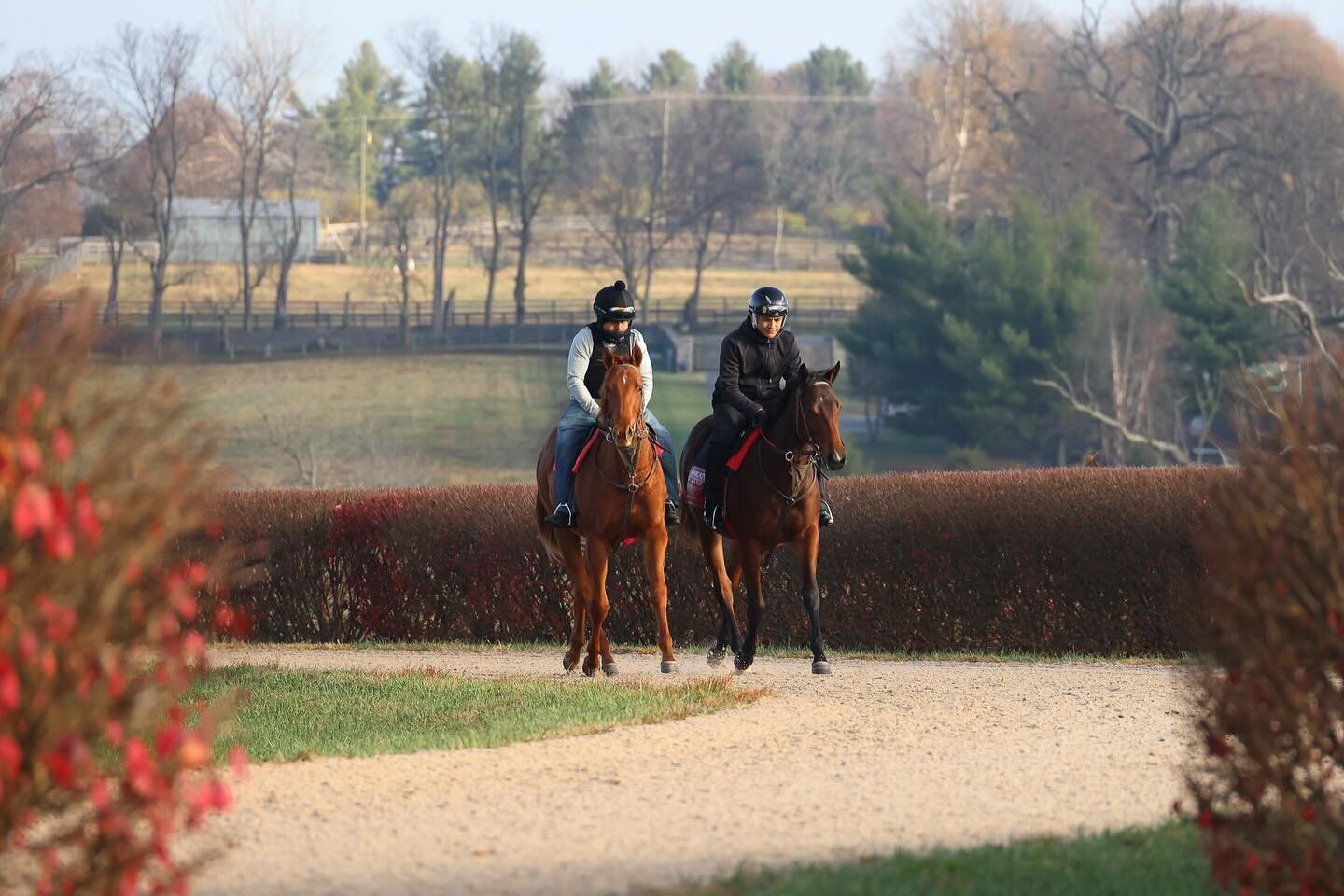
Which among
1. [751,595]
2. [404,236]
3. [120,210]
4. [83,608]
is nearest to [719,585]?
[751,595]

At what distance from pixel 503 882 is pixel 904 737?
422cm

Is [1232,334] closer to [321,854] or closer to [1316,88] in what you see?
[1316,88]

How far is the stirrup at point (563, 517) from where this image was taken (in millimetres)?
13930

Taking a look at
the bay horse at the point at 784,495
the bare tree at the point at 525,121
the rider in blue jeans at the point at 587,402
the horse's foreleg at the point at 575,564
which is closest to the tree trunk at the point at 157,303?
the bare tree at the point at 525,121

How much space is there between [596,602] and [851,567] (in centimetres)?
453

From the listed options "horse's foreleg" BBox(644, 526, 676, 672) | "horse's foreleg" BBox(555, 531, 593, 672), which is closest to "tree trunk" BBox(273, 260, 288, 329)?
"horse's foreleg" BBox(555, 531, 593, 672)

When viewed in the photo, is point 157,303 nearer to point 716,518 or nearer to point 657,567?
point 716,518

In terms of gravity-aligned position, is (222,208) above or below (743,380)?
above

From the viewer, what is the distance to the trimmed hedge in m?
17.2

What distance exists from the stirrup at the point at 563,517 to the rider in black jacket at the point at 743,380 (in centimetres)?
116

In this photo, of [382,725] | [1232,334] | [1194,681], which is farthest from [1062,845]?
[1232,334]

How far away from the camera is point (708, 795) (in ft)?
29.6

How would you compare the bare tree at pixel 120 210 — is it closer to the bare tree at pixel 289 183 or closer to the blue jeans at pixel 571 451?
the bare tree at pixel 289 183

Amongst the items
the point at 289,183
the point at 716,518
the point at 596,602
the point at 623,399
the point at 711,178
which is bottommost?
the point at 596,602
